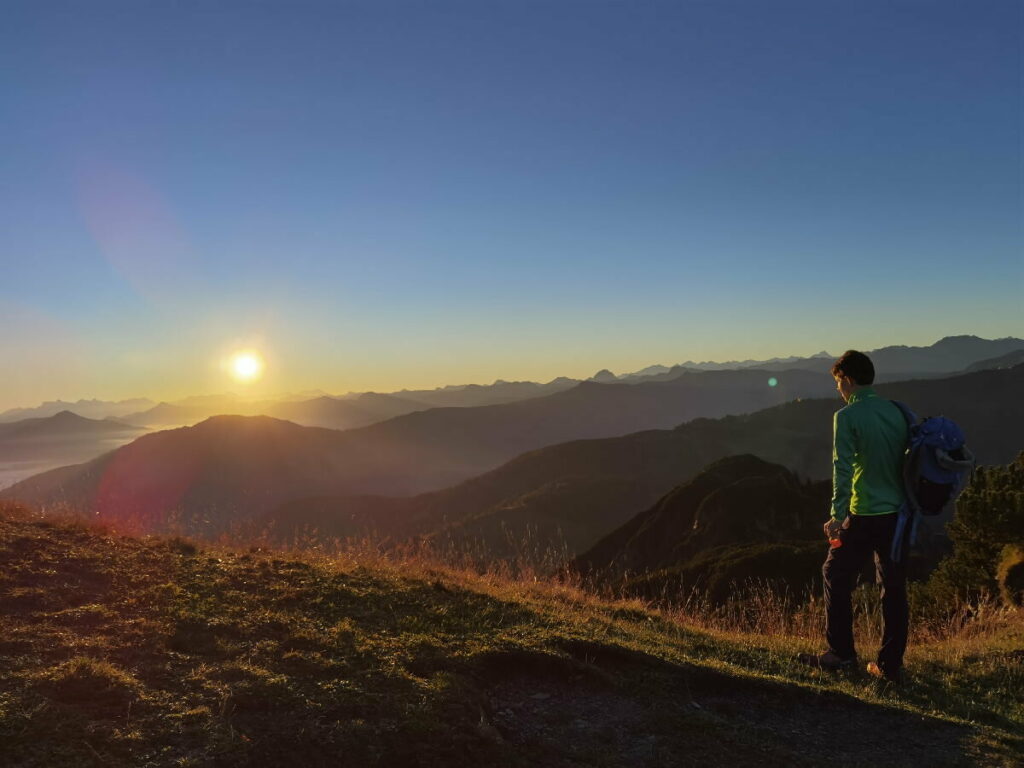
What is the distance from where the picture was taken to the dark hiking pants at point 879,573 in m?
5.00

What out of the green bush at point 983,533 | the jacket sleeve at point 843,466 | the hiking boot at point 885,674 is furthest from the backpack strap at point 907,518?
the green bush at point 983,533

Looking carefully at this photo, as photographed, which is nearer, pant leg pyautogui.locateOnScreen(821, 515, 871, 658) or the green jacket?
the green jacket

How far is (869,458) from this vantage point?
4988 millimetres

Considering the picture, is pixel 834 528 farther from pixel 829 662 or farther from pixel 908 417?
pixel 829 662

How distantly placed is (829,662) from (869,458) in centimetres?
182

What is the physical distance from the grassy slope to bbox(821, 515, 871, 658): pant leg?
37cm

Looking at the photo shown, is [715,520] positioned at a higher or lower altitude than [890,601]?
lower

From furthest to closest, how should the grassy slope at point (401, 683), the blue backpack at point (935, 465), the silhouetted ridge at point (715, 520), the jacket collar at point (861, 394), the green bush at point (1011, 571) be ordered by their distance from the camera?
the silhouetted ridge at point (715, 520)
the green bush at point (1011, 571)
the jacket collar at point (861, 394)
the blue backpack at point (935, 465)
the grassy slope at point (401, 683)

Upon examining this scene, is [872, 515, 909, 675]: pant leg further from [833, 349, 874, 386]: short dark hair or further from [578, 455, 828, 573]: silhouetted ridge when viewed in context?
[578, 455, 828, 573]: silhouetted ridge

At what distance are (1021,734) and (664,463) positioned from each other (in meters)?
129

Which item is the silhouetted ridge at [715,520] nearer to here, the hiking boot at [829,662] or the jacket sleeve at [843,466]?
the hiking boot at [829,662]

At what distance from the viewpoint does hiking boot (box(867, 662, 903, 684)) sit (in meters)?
5.00

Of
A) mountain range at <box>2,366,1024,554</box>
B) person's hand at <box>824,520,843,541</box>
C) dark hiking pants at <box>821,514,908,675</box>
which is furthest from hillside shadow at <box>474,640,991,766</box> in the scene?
mountain range at <box>2,366,1024,554</box>

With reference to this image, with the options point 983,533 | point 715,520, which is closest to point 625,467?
point 715,520
